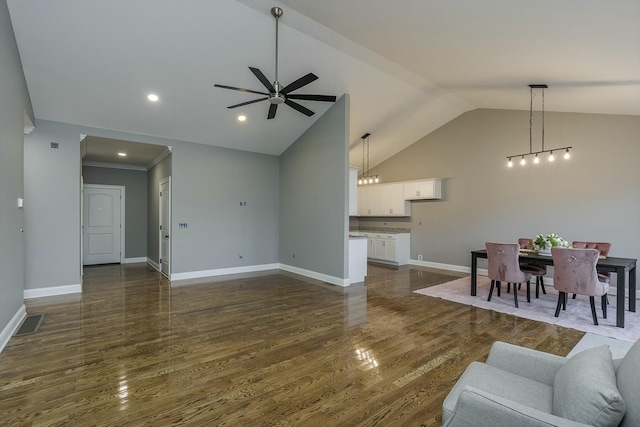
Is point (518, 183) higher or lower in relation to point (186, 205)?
higher

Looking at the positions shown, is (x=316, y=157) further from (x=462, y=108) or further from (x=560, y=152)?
(x=560, y=152)

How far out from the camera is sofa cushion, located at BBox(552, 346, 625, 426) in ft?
3.62

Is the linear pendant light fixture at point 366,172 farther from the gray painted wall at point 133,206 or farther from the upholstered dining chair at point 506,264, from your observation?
the gray painted wall at point 133,206

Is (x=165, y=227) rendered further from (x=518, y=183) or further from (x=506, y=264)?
(x=518, y=183)

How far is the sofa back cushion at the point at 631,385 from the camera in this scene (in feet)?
3.59

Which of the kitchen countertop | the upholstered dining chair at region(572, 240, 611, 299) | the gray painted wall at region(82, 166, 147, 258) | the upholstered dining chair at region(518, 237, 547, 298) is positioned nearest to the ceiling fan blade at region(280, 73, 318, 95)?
the upholstered dining chair at region(518, 237, 547, 298)

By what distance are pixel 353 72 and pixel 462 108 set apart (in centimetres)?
326

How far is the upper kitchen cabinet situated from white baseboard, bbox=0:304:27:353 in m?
7.44

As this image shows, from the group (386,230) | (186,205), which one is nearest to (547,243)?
(386,230)

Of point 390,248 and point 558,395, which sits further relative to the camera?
point 390,248

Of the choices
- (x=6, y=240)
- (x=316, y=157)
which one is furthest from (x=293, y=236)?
(x=6, y=240)

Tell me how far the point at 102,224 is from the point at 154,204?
5.77 feet

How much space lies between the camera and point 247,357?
291 cm

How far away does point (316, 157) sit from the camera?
638 centimetres
